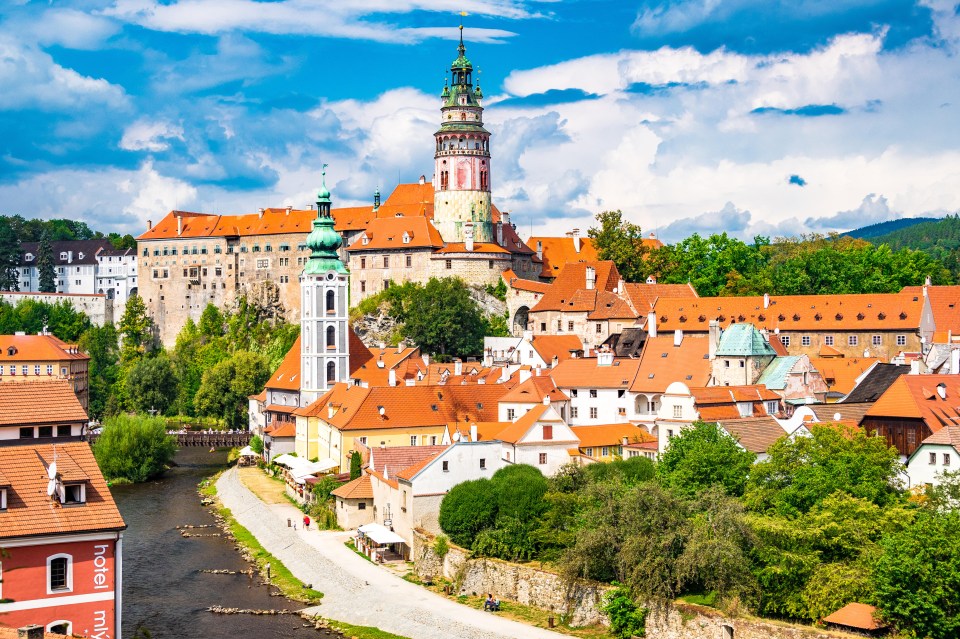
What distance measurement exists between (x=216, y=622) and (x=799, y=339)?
4406 cm

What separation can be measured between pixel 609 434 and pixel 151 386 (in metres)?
57.6

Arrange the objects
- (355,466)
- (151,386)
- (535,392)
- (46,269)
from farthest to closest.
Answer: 1. (46,269)
2. (151,386)
3. (535,392)
4. (355,466)

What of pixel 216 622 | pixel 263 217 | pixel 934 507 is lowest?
pixel 216 622

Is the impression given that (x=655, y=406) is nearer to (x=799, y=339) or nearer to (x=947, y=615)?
(x=799, y=339)

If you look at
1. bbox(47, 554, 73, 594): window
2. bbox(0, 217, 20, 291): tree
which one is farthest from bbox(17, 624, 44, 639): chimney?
bbox(0, 217, 20, 291): tree

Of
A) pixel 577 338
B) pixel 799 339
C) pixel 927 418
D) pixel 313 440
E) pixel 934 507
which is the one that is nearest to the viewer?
pixel 934 507

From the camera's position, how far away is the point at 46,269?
137 meters

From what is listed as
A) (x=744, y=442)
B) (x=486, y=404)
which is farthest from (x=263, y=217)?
(x=744, y=442)

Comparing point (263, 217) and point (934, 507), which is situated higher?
point (263, 217)

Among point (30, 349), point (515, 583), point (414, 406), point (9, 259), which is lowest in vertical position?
point (515, 583)

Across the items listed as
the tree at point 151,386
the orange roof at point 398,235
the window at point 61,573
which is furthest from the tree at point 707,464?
the tree at point 151,386

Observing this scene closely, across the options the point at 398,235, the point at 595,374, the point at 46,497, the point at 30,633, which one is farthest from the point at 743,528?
the point at 398,235

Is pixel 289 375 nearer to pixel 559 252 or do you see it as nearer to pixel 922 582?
pixel 559 252

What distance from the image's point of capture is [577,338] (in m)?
75.8
